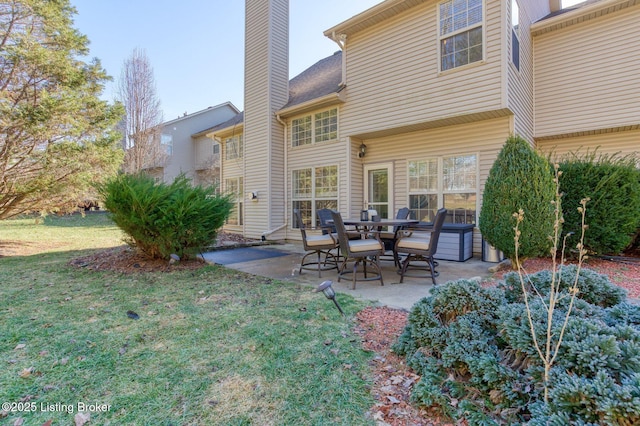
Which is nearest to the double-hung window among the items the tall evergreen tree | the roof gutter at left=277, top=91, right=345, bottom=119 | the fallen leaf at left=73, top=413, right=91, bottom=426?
Result: the tall evergreen tree

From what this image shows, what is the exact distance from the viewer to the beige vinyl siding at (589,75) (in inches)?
238

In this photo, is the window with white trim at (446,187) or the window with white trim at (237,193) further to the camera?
the window with white trim at (237,193)

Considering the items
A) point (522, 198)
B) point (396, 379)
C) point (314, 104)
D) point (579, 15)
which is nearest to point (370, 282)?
point (396, 379)

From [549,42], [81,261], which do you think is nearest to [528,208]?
[549,42]

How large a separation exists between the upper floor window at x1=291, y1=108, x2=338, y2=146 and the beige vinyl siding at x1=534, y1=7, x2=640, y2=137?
4.90 metres

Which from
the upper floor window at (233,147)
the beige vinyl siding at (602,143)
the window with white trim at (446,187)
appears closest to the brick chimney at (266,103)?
the upper floor window at (233,147)

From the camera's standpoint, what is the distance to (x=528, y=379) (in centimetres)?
156

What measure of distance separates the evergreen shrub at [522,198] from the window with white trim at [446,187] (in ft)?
6.13

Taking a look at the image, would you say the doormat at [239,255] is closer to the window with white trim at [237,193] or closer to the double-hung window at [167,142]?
the window with white trim at [237,193]

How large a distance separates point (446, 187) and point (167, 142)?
15926 mm

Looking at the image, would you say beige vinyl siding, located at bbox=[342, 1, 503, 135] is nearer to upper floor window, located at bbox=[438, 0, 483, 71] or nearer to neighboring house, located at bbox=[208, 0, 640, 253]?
neighboring house, located at bbox=[208, 0, 640, 253]

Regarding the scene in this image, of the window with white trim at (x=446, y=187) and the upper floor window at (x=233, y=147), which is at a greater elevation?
the upper floor window at (x=233, y=147)

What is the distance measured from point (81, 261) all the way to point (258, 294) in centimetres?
429

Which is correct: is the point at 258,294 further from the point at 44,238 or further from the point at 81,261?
the point at 44,238
